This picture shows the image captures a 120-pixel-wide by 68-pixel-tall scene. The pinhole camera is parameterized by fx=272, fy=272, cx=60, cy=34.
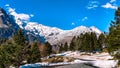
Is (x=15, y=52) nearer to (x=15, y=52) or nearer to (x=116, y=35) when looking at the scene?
(x=15, y=52)

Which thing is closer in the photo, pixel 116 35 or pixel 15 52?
pixel 116 35

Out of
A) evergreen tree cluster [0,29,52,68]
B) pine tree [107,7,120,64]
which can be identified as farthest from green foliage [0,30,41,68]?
pine tree [107,7,120,64]

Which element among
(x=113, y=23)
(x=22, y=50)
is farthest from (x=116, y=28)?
(x=22, y=50)

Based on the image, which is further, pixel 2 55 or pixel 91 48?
pixel 91 48

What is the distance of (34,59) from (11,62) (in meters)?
14.8

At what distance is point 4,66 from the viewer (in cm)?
7981

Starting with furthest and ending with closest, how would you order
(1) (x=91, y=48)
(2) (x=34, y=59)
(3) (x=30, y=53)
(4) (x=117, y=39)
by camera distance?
(1) (x=91, y=48), (2) (x=34, y=59), (3) (x=30, y=53), (4) (x=117, y=39)

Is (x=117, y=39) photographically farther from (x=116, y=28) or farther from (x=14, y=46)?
(x=14, y=46)

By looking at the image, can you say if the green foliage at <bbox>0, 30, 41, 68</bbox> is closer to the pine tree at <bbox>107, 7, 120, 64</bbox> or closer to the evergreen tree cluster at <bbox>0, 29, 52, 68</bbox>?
the evergreen tree cluster at <bbox>0, 29, 52, 68</bbox>

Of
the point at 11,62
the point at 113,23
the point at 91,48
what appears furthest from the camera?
the point at 91,48

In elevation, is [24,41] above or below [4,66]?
above

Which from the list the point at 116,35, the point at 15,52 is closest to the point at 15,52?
the point at 15,52

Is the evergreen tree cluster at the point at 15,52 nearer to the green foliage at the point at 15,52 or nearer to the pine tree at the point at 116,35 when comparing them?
the green foliage at the point at 15,52

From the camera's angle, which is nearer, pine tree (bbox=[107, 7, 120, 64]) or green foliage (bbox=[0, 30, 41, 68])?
pine tree (bbox=[107, 7, 120, 64])
